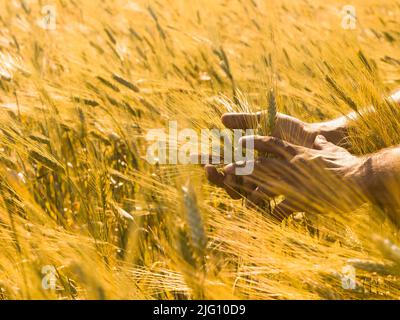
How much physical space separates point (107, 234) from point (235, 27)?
1.99m

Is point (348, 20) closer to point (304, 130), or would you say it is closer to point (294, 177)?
point (304, 130)

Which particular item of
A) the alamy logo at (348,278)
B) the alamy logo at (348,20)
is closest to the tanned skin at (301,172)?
the alamy logo at (348,278)

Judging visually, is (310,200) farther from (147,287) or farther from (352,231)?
(147,287)

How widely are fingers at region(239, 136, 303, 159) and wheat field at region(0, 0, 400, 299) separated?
0.10 m

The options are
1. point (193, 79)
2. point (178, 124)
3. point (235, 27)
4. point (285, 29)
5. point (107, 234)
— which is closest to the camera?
point (107, 234)

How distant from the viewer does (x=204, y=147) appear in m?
1.23

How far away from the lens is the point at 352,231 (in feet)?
3.42

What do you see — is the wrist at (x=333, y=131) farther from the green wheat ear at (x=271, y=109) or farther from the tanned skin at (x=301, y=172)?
the green wheat ear at (x=271, y=109)

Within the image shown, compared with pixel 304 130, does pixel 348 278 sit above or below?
below

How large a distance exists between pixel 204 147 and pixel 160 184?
108 millimetres

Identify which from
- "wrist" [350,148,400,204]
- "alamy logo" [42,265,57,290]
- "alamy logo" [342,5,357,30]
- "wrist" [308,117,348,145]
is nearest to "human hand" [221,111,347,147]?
"wrist" [308,117,348,145]

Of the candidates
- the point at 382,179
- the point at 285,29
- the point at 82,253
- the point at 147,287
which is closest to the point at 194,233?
the point at 82,253

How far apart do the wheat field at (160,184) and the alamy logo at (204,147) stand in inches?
0.9
